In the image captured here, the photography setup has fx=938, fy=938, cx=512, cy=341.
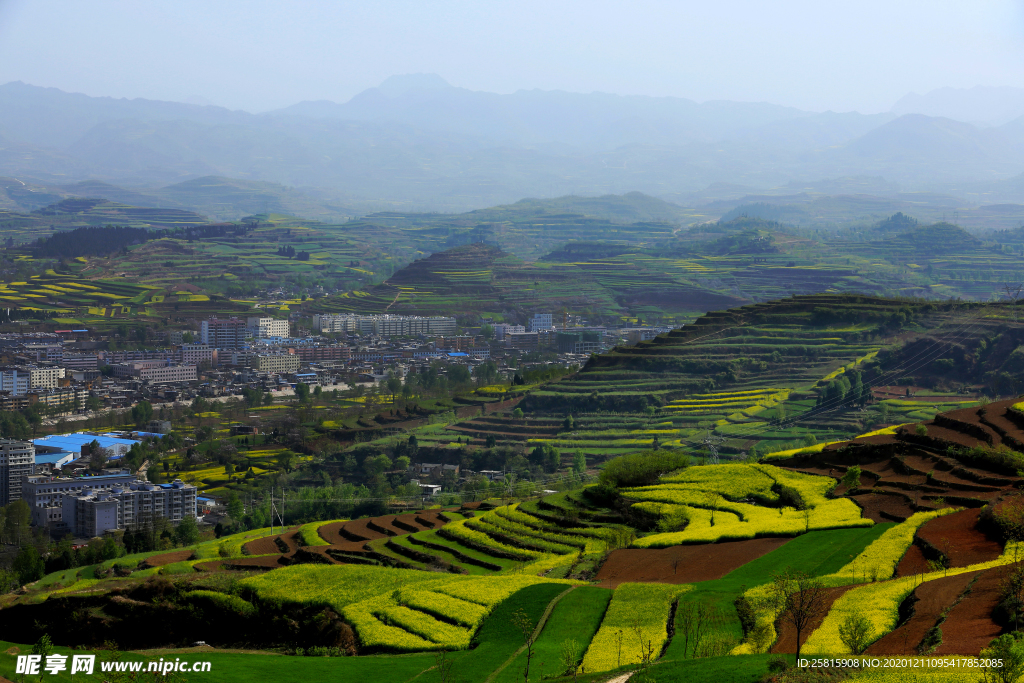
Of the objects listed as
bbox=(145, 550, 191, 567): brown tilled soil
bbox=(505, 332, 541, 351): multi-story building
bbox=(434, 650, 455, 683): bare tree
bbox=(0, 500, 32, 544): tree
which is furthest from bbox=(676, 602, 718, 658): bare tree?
bbox=(505, 332, 541, 351): multi-story building

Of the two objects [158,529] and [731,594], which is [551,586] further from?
[158,529]

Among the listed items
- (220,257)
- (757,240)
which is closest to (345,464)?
(220,257)

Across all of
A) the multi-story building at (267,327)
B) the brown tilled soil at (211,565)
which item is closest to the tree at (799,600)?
the brown tilled soil at (211,565)

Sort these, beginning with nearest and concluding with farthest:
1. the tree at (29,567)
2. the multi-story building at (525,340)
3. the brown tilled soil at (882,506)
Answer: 1. the brown tilled soil at (882,506)
2. the tree at (29,567)
3. the multi-story building at (525,340)

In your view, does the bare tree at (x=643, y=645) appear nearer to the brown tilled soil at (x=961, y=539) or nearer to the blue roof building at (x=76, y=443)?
the brown tilled soil at (x=961, y=539)

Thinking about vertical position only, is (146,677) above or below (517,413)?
above

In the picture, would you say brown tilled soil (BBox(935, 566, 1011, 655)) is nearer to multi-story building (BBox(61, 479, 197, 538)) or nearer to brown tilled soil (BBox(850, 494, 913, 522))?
brown tilled soil (BBox(850, 494, 913, 522))

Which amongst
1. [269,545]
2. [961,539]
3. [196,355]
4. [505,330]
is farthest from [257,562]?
[505,330]

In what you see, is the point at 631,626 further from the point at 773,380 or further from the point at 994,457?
the point at 773,380
